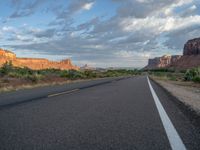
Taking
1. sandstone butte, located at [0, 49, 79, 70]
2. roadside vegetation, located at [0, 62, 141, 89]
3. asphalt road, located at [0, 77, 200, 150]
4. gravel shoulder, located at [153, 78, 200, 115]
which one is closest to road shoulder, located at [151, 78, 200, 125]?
gravel shoulder, located at [153, 78, 200, 115]

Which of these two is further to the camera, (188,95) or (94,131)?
(188,95)

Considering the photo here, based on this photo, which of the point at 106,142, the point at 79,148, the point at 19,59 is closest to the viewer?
the point at 79,148

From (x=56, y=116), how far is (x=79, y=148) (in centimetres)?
380

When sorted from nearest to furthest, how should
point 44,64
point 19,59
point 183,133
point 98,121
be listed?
1. point 183,133
2. point 98,121
3. point 19,59
4. point 44,64

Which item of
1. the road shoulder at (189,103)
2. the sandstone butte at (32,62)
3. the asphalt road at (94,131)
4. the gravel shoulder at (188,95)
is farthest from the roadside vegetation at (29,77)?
the sandstone butte at (32,62)

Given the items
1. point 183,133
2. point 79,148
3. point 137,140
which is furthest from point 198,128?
point 79,148

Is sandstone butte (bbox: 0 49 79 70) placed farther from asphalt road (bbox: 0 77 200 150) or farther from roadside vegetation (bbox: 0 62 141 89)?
asphalt road (bbox: 0 77 200 150)

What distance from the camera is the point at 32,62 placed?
15025 cm

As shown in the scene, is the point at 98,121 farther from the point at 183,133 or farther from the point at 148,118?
the point at 183,133

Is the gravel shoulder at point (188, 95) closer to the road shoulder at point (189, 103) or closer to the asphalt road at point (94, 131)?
the road shoulder at point (189, 103)

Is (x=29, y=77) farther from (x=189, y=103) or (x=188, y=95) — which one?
(x=189, y=103)

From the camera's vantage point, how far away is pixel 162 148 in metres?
5.63

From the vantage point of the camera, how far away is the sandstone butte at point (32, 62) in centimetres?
12888

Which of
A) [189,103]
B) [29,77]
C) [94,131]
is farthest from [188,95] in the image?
[29,77]
